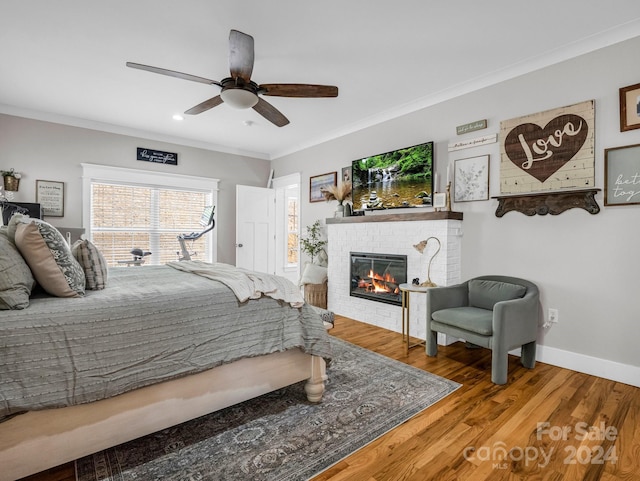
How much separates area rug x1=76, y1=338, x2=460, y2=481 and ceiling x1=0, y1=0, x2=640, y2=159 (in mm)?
2663

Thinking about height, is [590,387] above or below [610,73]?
below

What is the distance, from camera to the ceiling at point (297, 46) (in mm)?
2275

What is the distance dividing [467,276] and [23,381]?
344 centimetres

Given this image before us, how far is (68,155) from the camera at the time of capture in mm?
4387

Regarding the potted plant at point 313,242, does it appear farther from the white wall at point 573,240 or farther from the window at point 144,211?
the white wall at point 573,240

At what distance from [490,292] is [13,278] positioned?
10.8ft

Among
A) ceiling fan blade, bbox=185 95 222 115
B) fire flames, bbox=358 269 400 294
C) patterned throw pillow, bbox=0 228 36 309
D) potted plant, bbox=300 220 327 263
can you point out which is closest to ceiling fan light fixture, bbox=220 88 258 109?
ceiling fan blade, bbox=185 95 222 115

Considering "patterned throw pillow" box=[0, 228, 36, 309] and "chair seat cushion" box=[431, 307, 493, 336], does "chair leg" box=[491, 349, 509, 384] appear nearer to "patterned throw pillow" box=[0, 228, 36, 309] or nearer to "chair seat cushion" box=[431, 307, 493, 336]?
"chair seat cushion" box=[431, 307, 493, 336]

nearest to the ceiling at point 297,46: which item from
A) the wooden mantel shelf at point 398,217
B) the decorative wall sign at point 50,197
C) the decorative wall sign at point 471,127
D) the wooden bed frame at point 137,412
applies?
the decorative wall sign at point 471,127

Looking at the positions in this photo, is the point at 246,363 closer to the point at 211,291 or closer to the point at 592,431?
the point at 211,291

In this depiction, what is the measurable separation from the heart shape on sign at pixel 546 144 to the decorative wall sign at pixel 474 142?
0.14m

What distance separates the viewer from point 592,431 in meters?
1.86

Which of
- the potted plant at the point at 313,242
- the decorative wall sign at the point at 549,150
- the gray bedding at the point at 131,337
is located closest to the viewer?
the gray bedding at the point at 131,337

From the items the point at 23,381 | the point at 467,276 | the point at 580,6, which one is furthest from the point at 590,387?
the point at 23,381
